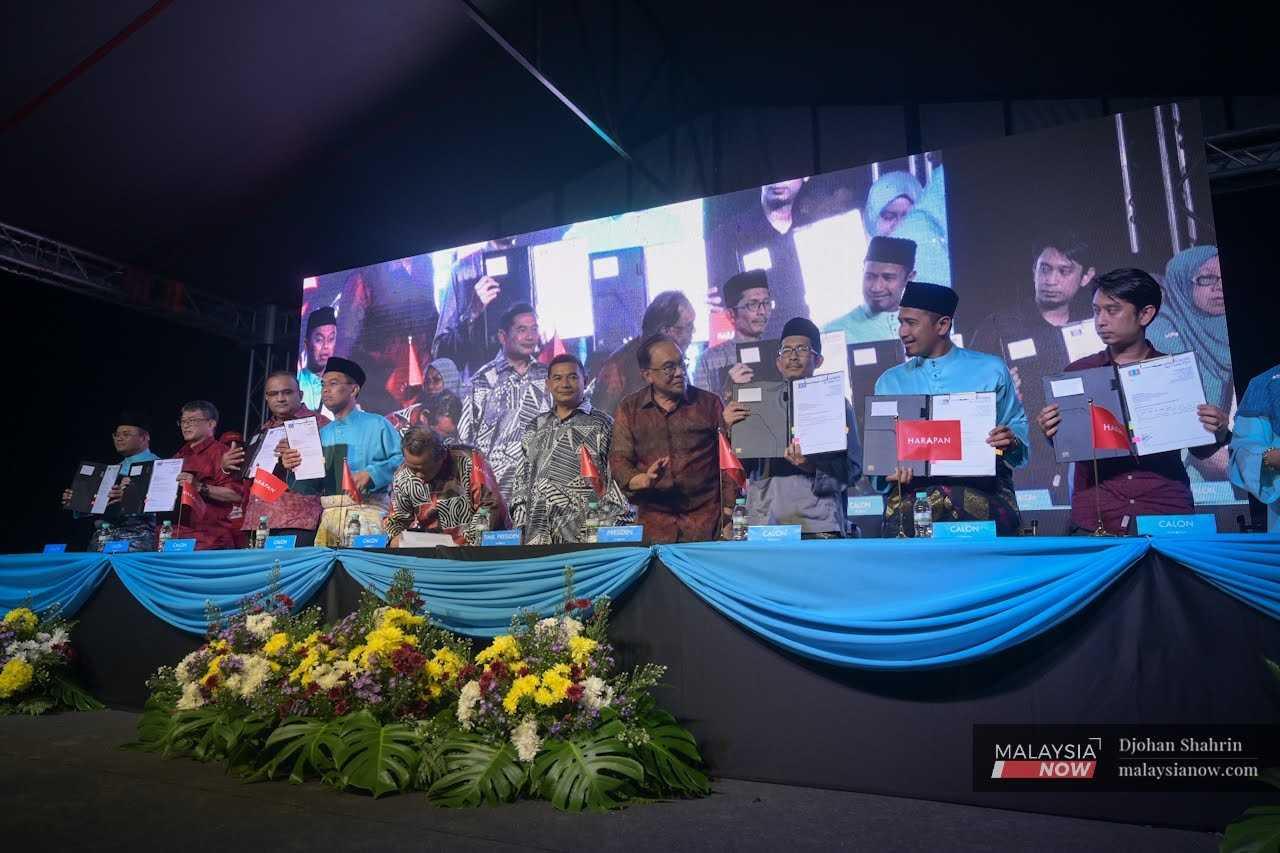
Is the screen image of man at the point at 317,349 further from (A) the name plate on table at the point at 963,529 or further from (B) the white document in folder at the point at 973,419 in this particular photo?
(A) the name plate on table at the point at 963,529

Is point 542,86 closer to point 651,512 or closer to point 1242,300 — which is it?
point 651,512

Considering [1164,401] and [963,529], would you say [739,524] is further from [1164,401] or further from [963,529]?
[1164,401]

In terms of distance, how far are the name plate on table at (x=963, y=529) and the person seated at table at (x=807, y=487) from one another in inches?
59.0

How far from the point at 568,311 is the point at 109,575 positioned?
3.15 m

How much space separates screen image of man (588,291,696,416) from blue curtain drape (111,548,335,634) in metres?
2.36

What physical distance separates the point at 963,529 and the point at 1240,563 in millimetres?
766

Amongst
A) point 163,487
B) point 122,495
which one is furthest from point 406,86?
point 122,495

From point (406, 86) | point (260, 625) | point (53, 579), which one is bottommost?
point (260, 625)

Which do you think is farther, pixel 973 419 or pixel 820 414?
pixel 820 414

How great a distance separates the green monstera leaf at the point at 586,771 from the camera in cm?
241

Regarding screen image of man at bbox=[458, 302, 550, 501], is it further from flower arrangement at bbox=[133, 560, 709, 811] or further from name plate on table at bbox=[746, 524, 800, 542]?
name plate on table at bbox=[746, 524, 800, 542]

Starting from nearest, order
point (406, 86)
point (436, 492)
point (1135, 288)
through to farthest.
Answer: point (1135, 288) < point (436, 492) < point (406, 86)

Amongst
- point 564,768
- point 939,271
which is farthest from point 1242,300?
point 564,768

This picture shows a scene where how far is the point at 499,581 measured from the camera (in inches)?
123
